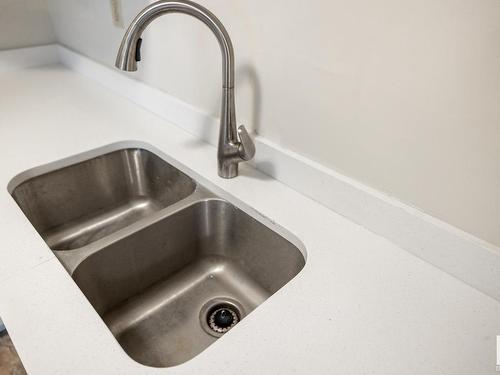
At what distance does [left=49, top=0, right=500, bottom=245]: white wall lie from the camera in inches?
20.5

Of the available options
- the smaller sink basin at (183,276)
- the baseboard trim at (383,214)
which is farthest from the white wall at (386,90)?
the smaller sink basin at (183,276)

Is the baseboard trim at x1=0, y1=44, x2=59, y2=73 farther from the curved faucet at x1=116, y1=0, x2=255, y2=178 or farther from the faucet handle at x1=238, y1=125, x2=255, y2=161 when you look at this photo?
the faucet handle at x1=238, y1=125, x2=255, y2=161

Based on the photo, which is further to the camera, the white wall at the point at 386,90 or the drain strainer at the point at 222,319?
the drain strainer at the point at 222,319

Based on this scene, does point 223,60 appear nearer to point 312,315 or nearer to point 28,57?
point 312,315

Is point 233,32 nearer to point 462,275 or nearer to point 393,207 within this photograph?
point 393,207

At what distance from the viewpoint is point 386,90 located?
2.02ft

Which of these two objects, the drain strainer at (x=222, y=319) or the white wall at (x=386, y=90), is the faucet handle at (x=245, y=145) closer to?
the white wall at (x=386, y=90)

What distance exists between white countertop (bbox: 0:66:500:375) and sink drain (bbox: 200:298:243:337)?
0.26 m

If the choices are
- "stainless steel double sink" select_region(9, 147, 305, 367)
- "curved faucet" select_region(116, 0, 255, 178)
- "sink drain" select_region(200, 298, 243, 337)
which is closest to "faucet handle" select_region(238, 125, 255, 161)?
"curved faucet" select_region(116, 0, 255, 178)

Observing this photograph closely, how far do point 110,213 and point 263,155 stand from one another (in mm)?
548

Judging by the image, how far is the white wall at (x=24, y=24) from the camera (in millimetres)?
1543

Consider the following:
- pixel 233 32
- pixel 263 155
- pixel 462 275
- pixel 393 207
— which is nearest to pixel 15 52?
pixel 233 32

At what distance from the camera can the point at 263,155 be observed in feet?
2.93

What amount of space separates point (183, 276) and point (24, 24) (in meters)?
1.50
